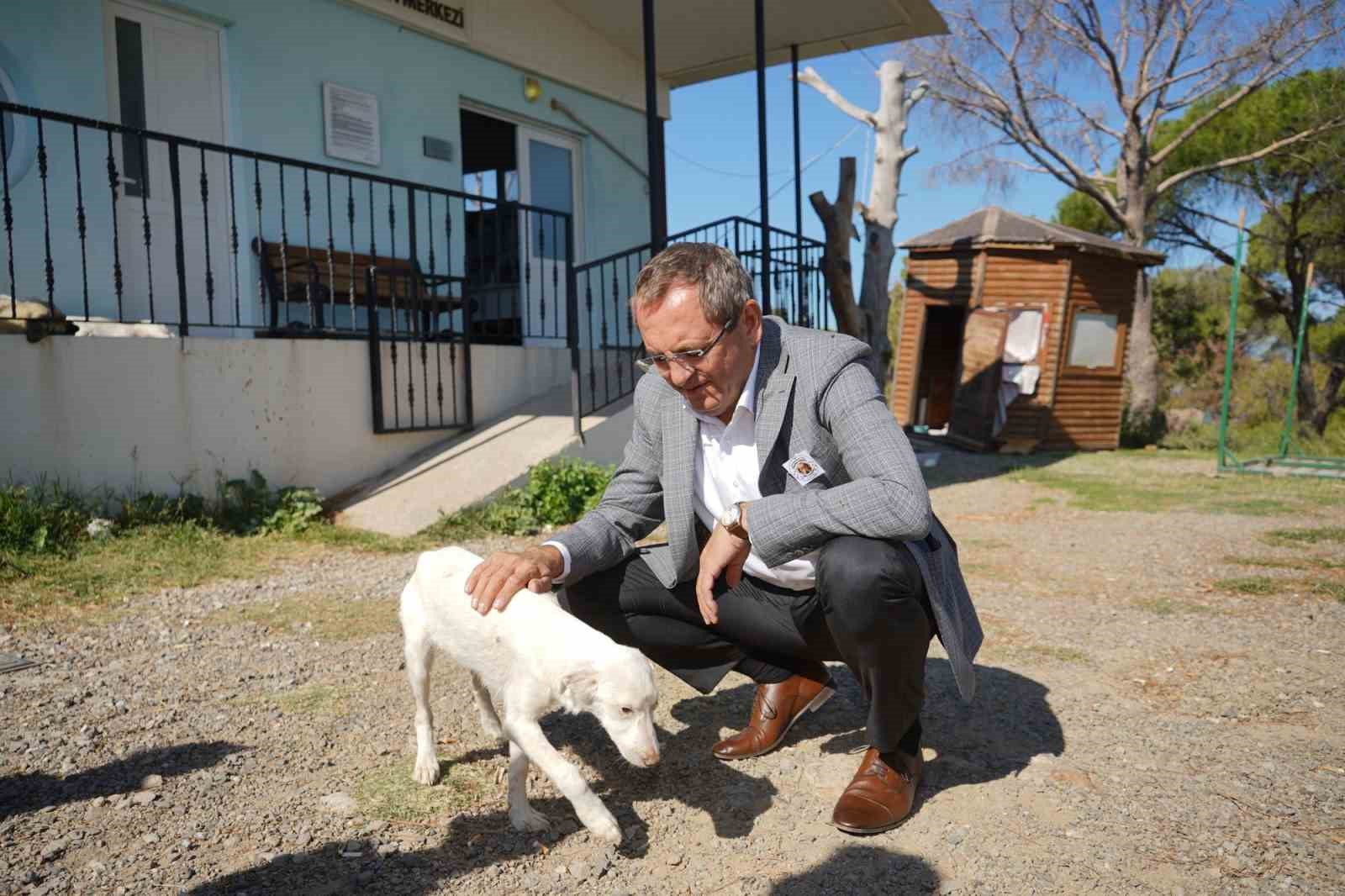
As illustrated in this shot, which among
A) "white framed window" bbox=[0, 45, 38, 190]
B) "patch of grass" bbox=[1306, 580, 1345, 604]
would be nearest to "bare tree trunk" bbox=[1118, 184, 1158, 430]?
"patch of grass" bbox=[1306, 580, 1345, 604]

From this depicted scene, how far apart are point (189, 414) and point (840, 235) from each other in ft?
23.3

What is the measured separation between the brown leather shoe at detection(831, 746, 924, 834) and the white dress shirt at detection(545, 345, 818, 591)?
533 mm

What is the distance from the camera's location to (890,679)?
224cm

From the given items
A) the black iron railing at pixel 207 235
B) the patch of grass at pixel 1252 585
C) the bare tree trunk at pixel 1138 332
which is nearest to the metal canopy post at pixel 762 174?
the black iron railing at pixel 207 235

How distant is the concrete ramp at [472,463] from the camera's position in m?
6.18

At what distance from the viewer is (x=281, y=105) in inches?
314

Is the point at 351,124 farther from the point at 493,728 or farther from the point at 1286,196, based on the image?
the point at 1286,196

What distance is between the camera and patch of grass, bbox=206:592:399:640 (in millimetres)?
3980

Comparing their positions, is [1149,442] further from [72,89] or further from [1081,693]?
[72,89]

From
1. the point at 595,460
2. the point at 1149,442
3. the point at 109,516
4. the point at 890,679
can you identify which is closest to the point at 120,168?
the point at 109,516

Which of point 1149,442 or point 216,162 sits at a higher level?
point 216,162

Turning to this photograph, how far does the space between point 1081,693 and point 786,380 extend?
1815mm

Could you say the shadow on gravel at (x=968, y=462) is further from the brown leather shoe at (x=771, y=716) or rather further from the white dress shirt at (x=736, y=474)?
the white dress shirt at (x=736, y=474)

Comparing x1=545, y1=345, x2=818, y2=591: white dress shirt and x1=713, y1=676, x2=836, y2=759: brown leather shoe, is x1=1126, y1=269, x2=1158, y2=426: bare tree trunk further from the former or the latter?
x1=545, y1=345, x2=818, y2=591: white dress shirt
